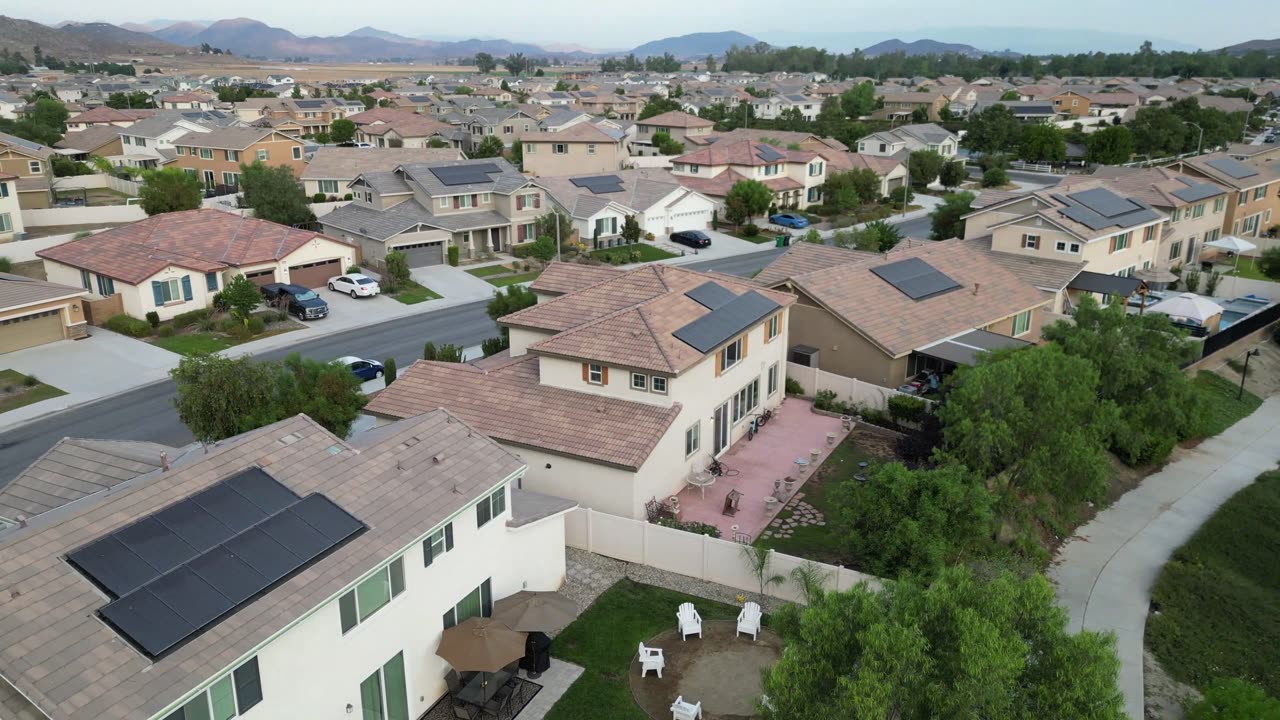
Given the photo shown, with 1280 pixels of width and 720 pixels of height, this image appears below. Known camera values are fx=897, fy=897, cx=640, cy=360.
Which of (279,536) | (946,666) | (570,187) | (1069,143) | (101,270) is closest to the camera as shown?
(946,666)

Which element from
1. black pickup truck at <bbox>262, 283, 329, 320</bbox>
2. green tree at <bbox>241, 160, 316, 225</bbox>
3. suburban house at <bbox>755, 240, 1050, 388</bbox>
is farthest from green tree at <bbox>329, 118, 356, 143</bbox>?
suburban house at <bbox>755, 240, 1050, 388</bbox>

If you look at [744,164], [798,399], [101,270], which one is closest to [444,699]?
[798,399]

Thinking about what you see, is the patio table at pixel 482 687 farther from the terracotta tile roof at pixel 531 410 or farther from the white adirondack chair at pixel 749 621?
the terracotta tile roof at pixel 531 410

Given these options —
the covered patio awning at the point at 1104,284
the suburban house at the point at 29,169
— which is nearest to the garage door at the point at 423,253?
the suburban house at the point at 29,169

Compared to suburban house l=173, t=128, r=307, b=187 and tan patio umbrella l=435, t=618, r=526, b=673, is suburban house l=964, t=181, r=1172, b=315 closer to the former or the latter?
tan patio umbrella l=435, t=618, r=526, b=673

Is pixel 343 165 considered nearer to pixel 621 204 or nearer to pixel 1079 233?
pixel 621 204

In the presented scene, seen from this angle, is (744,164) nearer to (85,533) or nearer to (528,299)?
(528,299)
